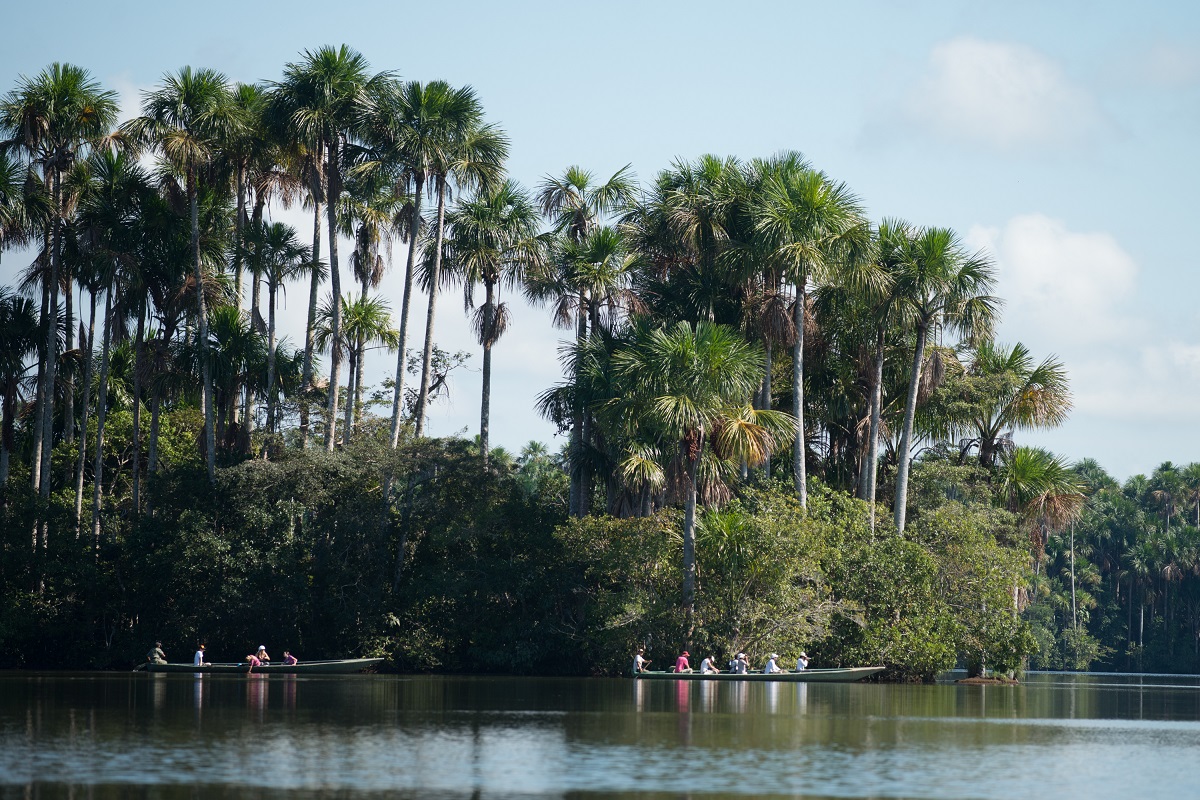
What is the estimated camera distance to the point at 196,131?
53.8 m

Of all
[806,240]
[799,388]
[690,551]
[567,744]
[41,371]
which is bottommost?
[567,744]

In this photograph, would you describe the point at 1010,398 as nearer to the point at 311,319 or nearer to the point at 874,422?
the point at 874,422

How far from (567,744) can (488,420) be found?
34.9 m

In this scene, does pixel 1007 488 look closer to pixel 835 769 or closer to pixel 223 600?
pixel 223 600

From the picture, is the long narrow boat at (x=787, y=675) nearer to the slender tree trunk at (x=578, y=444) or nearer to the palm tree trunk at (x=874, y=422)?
the palm tree trunk at (x=874, y=422)

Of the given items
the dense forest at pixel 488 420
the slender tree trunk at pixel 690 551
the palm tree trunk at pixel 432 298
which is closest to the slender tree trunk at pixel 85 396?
the dense forest at pixel 488 420

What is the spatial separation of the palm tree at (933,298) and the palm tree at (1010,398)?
3096 millimetres

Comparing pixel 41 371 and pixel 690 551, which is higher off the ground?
pixel 41 371

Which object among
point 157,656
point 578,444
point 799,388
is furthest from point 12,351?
point 799,388

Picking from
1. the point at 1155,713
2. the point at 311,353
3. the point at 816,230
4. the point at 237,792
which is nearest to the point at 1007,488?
the point at 816,230

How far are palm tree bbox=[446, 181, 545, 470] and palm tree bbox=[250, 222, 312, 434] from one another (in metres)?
6.11

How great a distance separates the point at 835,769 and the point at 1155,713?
2105 centimetres

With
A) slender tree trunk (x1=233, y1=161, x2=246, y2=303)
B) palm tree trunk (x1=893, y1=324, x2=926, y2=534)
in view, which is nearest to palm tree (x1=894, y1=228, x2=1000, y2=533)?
palm tree trunk (x1=893, y1=324, x2=926, y2=534)

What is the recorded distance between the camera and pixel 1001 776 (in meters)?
21.0
